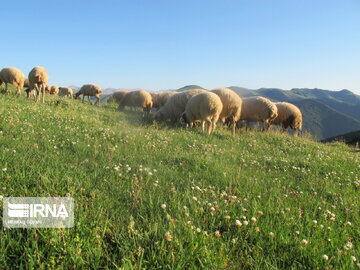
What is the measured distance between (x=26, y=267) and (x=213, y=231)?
181 centimetres

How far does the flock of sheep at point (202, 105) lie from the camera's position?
1317 cm

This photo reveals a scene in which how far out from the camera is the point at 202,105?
1299cm

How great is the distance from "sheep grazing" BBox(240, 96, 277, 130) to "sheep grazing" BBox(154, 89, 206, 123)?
4658 mm

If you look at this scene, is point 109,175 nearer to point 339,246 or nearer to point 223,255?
point 223,255

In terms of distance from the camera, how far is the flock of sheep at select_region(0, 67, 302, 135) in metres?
13.2

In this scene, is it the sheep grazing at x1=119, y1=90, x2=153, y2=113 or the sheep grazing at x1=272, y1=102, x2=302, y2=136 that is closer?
the sheep grazing at x1=272, y1=102, x2=302, y2=136

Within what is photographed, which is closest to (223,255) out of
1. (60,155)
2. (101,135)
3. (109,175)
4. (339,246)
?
(339,246)

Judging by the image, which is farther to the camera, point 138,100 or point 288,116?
point 138,100

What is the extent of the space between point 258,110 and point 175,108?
22.1ft

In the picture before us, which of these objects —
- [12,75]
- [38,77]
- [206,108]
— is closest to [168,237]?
[206,108]

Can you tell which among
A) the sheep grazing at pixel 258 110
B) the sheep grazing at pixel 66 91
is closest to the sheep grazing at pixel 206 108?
the sheep grazing at pixel 258 110

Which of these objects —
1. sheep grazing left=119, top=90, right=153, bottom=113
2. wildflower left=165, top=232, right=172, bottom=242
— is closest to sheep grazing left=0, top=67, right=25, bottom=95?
sheep grazing left=119, top=90, right=153, bottom=113

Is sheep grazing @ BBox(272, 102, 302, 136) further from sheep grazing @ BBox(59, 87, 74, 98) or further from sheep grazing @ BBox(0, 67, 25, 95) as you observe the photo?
sheep grazing @ BBox(59, 87, 74, 98)

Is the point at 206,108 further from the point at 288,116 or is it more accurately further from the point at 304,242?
the point at 288,116
